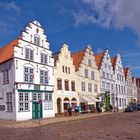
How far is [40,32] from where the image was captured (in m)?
39.9

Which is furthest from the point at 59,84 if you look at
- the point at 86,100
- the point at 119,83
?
the point at 119,83

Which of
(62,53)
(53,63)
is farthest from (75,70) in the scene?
(53,63)

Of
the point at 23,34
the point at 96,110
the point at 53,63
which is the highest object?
the point at 23,34

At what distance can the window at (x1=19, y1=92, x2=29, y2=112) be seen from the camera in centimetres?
3466

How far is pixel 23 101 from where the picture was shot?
3497cm

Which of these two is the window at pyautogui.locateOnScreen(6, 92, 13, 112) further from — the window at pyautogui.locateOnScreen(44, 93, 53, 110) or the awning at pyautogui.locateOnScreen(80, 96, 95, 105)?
the awning at pyautogui.locateOnScreen(80, 96, 95, 105)

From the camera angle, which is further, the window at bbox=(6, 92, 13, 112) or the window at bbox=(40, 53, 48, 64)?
the window at bbox=(40, 53, 48, 64)

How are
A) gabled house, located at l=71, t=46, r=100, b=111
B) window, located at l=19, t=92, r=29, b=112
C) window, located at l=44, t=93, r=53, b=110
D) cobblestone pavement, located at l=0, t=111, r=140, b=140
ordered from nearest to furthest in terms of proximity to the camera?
cobblestone pavement, located at l=0, t=111, r=140, b=140 < window, located at l=19, t=92, r=29, b=112 < window, located at l=44, t=93, r=53, b=110 < gabled house, located at l=71, t=46, r=100, b=111

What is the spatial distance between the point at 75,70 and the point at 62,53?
517 centimetres

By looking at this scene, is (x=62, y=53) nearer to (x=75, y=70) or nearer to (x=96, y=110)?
(x=75, y=70)

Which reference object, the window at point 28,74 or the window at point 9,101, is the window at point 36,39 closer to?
the window at point 28,74

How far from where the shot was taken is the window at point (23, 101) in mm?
34656

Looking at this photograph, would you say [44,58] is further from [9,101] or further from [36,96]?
[9,101]

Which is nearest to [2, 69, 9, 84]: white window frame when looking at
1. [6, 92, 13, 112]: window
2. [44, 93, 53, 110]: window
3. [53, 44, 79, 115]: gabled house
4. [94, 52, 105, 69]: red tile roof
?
[6, 92, 13, 112]: window
